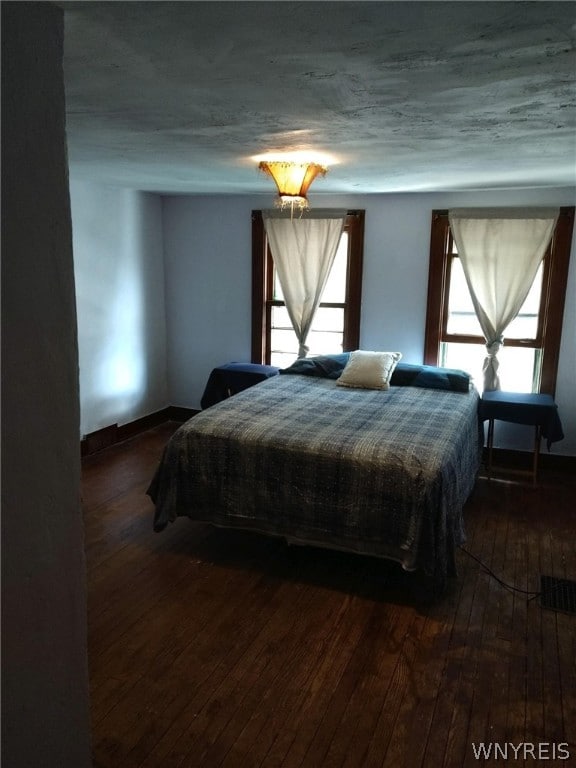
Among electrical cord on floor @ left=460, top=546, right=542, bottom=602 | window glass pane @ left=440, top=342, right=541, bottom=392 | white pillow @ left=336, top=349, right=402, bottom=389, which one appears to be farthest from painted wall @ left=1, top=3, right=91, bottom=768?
window glass pane @ left=440, top=342, right=541, bottom=392

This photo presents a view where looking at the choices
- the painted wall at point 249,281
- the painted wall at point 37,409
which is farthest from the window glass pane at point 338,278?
the painted wall at point 37,409

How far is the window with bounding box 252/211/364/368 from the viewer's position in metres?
4.99

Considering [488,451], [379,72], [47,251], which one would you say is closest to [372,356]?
[488,451]

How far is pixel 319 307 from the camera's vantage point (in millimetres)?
5207

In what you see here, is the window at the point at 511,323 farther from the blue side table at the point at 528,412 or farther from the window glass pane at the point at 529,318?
the blue side table at the point at 528,412

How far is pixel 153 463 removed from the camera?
4.68m

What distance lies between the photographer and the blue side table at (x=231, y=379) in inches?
195

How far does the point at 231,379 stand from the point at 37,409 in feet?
13.5

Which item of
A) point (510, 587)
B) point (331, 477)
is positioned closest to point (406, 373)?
point (331, 477)

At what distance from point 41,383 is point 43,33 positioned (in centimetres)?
56

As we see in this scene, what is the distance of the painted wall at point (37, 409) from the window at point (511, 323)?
4.15 metres

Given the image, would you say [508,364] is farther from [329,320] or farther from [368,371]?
[329,320]

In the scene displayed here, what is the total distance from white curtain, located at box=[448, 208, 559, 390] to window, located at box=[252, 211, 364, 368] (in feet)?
2.93

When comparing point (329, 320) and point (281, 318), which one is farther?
point (281, 318)
